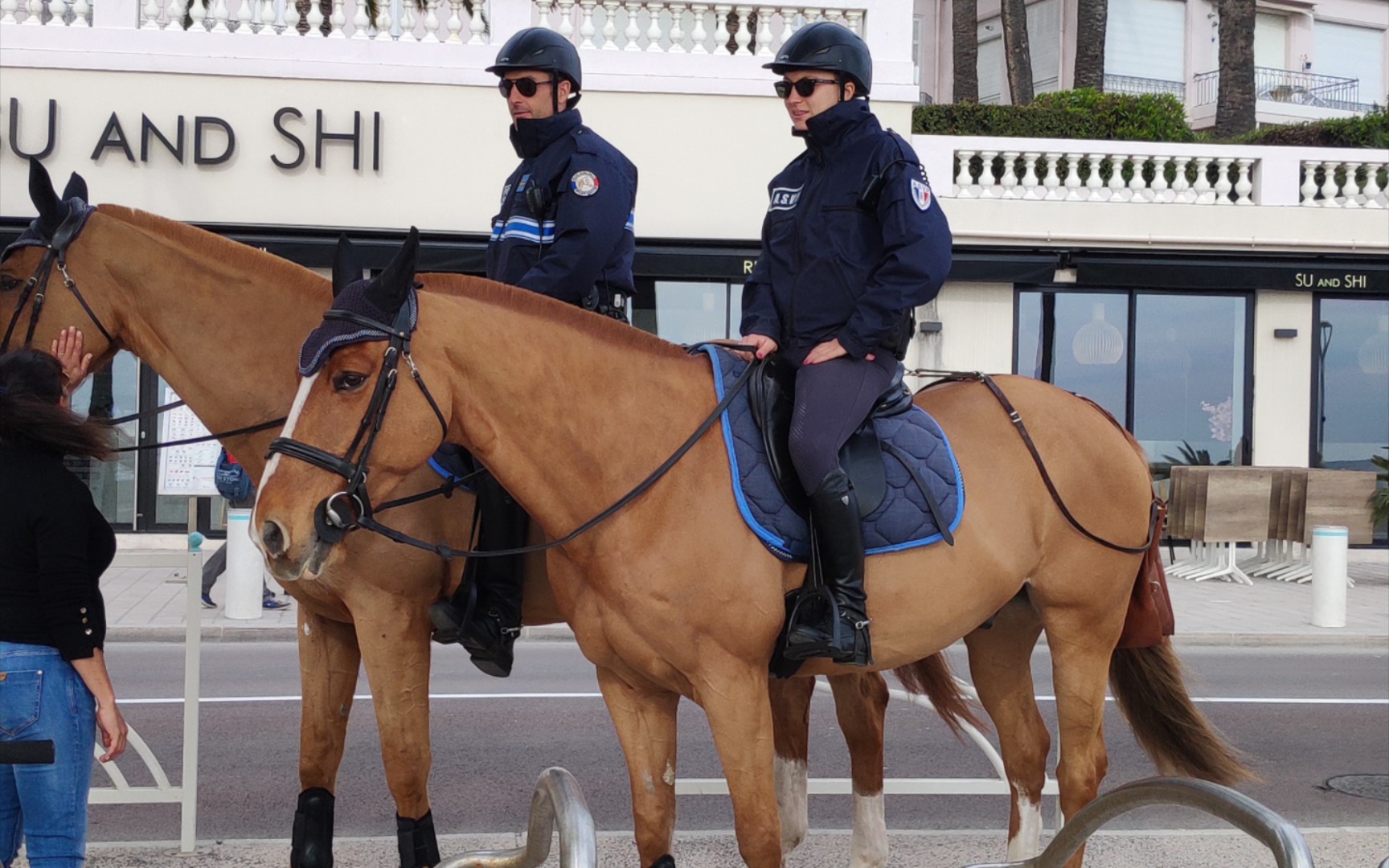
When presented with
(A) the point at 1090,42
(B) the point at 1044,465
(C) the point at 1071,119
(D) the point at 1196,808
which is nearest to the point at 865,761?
(B) the point at 1044,465

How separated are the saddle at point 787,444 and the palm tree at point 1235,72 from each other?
23.8 m

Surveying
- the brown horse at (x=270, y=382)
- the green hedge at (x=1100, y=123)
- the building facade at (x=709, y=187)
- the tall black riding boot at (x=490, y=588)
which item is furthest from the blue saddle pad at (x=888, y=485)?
the green hedge at (x=1100, y=123)

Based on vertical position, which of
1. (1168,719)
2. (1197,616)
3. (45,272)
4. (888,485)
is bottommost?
(1197,616)

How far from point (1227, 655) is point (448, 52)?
11295mm

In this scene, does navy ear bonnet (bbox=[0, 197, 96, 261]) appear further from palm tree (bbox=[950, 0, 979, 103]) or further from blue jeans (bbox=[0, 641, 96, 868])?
palm tree (bbox=[950, 0, 979, 103])

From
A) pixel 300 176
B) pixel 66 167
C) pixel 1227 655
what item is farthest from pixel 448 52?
pixel 1227 655

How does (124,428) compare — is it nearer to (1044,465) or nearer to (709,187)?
(709,187)

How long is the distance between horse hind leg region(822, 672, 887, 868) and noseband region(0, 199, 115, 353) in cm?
301

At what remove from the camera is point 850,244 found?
4.12 meters

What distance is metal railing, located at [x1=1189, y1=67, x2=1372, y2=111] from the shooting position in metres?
39.8

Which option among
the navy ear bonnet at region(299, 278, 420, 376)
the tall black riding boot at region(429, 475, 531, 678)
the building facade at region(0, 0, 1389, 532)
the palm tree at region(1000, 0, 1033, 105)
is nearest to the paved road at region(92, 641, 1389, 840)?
the tall black riding boot at region(429, 475, 531, 678)

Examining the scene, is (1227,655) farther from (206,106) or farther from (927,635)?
(206,106)

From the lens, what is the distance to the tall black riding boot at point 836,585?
12.5ft

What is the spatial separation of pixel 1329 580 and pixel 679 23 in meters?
10.1
